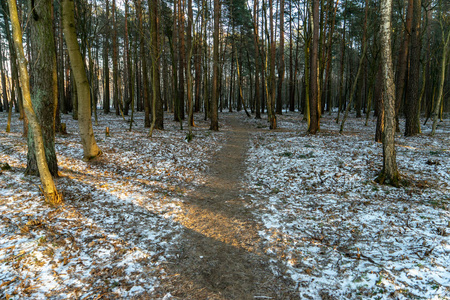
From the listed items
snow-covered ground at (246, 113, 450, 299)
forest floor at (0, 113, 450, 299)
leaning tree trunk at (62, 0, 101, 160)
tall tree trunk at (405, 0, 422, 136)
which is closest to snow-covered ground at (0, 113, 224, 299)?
forest floor at (0, 113, 450, 299)

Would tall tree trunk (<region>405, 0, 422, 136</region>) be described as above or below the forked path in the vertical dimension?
above

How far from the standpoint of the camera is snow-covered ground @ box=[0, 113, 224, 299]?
3260mm

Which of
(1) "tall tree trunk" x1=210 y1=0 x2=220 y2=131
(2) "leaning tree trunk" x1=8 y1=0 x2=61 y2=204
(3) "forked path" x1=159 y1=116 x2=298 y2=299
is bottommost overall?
(3) "forked path" x1=159 y1=116 x2=298 y2=299

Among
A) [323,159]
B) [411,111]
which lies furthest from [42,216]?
[411,111]

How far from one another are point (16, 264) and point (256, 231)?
3.86m

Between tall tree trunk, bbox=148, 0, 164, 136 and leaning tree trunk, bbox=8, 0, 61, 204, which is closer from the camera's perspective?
leaning tree trunk, bbox=8, 0, 61, 204

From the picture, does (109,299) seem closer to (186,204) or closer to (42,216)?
(42,216)

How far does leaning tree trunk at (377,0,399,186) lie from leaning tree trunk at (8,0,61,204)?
806 centimetres

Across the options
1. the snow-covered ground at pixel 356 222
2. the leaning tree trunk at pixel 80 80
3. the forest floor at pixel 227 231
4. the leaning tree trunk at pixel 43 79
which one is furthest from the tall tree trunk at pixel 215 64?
the leaning tree trunk at pixel 43 79

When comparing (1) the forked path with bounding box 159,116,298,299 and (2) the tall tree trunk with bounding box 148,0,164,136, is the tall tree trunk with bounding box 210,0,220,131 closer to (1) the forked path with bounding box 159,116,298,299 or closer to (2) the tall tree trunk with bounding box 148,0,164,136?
(2) the tall tree trunk with bounding box 148,0,164,136

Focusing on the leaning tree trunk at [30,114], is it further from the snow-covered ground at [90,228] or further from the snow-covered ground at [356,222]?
the snow-covered ground at [356,222]

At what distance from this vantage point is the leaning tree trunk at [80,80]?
728 centimetres

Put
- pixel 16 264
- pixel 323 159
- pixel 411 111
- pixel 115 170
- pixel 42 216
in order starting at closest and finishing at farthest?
1. pixel 16 264
2. pixel 42 216
3. pixel 115 170
4. pixel 323 159
5. pixel 411 111

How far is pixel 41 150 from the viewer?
4.90 m
